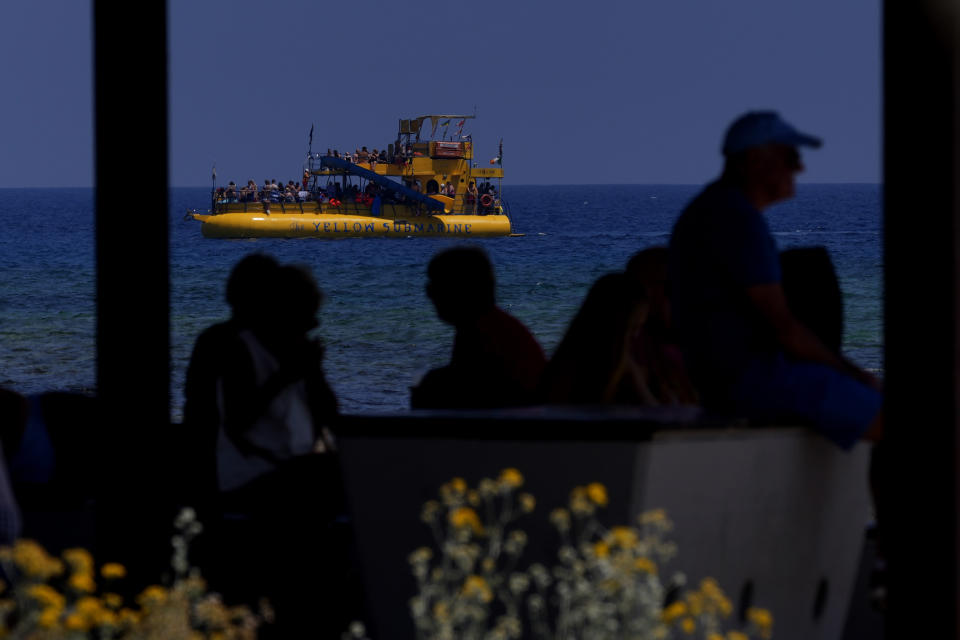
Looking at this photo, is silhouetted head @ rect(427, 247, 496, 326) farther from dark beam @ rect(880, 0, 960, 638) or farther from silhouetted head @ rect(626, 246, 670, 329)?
dark beam @ rect(880, 0, 960, 638)

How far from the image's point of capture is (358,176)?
79625 millimetres

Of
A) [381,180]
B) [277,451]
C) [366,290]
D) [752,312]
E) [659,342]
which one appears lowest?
[366,290]

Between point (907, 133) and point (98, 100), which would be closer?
point (907, 133)

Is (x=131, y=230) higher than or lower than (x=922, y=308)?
higher

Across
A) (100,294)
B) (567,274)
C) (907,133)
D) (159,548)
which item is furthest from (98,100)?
(567,274)

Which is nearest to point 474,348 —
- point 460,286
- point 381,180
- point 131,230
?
point 460,286

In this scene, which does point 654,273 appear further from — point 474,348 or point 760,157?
point 760,157

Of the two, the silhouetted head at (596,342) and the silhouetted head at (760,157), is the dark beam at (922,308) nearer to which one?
the silhouetted head at (760,157)

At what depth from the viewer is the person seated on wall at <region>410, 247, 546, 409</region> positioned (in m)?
4.11

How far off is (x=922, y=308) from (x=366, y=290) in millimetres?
44321

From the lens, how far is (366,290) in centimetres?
4688

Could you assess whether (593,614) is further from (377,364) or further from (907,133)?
(377,364)

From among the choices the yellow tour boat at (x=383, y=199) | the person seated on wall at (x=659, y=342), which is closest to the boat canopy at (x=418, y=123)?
the yellow tour boat at (x=383, y=199)

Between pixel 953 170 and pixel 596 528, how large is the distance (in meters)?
0.87
